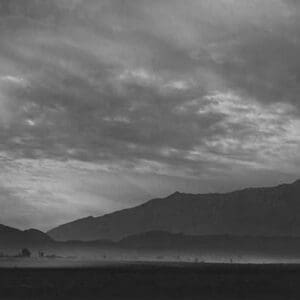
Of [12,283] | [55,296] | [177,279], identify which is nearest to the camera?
[55,296]

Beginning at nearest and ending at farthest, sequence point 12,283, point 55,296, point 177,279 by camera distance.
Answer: point 55,296 → point 12,283 → point 177,279

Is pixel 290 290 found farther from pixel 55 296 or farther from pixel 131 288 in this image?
pixel 55 296

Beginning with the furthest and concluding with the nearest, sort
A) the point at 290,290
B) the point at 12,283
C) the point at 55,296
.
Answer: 1. the point at 12,283
2. the point at 290,290
3. the point at 55,296

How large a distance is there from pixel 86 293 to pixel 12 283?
48.9ft

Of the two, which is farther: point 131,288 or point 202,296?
point 131,288

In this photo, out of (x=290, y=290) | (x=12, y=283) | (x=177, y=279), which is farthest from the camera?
(x=177, y=279)

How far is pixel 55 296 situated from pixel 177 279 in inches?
1073

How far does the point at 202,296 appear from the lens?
60000 mm

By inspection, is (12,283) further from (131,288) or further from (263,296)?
(263,296)

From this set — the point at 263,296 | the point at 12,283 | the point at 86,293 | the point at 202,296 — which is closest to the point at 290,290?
the point at 263,296

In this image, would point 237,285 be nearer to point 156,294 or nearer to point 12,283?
point 156,294

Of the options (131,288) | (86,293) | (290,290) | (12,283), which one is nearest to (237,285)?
(290,290)

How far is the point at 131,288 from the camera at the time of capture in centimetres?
6838

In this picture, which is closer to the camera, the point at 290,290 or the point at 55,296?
the point at 55,296
